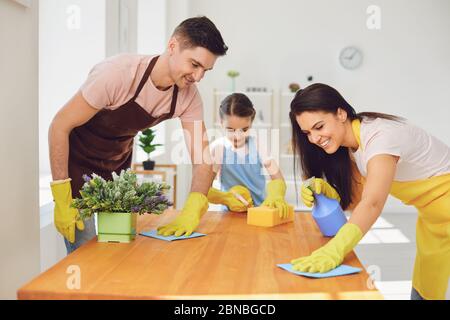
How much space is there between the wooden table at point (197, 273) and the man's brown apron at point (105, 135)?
1.56 ft

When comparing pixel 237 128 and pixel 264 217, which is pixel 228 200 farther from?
pixel 237 128

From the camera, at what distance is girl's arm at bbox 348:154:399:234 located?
1.54m

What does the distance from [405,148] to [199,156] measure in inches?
29.8

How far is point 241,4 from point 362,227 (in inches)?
209

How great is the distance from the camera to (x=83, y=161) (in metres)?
2.08

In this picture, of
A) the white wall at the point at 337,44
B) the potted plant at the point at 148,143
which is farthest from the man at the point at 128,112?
the white wall at the point at 337,44

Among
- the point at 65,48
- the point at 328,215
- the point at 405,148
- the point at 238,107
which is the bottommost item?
the point at 328,215

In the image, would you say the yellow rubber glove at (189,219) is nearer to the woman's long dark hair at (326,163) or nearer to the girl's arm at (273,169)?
the woman's long dark hair at (326,163)

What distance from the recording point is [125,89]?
1.92 m

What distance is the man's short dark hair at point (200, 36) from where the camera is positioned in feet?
6.03

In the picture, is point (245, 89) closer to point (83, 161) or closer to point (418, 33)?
point (418, 33)

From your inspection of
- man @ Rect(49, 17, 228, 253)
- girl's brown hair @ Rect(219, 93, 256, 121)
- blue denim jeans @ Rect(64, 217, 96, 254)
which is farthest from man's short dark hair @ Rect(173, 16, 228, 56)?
girl's brown hair @ Rect(219, 93, 256, 121)

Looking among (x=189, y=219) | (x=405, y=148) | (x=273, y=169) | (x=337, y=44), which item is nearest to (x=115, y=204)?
(x=189, y=219)

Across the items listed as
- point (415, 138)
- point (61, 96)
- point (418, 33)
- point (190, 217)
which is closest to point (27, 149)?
point (190, 217)
